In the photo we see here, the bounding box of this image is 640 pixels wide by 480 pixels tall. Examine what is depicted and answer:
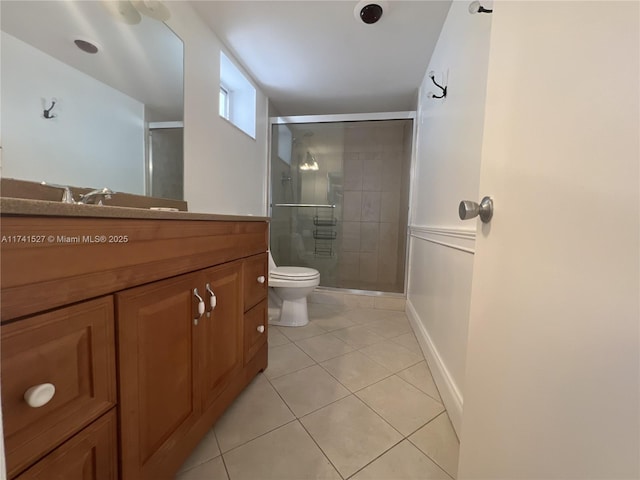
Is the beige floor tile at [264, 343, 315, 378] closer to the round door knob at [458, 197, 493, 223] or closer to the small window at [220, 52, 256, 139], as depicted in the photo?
the round door knob at [458, 197, 493, 223]

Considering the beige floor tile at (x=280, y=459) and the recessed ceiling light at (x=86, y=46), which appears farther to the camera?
the recessed ceiling light at (x=86, y=46)

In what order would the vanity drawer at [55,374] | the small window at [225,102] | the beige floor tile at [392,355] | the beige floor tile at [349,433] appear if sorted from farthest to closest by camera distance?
the small window at [225,102] → the beige floor tile at [392,355] → the beige floor tile at [349,433] → the vanity drawer at [55,374]

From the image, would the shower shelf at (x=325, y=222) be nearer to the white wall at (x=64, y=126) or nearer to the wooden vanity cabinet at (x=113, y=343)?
the white wall at (x=64, y=126)

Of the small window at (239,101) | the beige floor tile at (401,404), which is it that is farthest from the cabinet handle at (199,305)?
the small window at (239,101)

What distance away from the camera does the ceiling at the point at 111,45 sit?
90 cm

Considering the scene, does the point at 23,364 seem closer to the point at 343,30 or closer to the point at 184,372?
the point at 184,372

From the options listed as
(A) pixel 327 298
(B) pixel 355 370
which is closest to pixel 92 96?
(B) pixel 355 370

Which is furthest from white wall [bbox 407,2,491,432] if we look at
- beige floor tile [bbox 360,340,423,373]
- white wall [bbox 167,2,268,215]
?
white wall [bbox 167,2,268,215]

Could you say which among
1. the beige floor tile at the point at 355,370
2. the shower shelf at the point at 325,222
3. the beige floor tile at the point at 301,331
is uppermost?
the shower shelf at the point at 325,222

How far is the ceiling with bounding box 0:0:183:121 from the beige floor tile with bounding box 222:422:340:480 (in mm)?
1611

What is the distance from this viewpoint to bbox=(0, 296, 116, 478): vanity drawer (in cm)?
41

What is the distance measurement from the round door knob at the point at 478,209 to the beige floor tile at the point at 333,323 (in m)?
1.72

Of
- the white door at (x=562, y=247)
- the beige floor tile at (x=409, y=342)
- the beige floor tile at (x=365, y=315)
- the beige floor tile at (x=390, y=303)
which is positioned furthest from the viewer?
the beige floor tile at (x=390, y=303)

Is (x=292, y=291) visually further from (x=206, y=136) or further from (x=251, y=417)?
(x=206, y=136)
